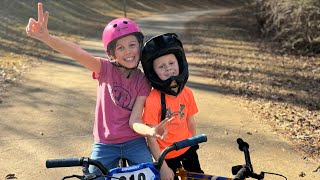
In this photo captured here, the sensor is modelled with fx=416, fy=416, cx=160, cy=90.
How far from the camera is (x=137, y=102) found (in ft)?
10.0

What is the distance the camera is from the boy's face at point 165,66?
117 inches

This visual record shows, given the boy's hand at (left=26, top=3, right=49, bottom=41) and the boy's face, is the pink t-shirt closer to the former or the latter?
the boy's face

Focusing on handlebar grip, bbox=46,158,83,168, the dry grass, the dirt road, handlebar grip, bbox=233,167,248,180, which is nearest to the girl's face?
handlebar grip, bbox=46,158,83,168

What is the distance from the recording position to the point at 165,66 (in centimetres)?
297

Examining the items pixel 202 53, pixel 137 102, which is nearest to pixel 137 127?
pixel 137 102

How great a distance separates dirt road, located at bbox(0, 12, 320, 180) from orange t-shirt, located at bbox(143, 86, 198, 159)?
204 cm

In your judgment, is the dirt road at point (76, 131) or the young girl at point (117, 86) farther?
the dirt road at point (76, 131)

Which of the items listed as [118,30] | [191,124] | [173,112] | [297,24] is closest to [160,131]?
[173,112]

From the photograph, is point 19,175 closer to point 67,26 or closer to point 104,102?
point 104,102

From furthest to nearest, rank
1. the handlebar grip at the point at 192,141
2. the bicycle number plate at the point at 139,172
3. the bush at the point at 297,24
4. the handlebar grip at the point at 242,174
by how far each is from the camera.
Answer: the bush at the point at 297,24, the bicycle number plate at the point at 139,172, the handlebar grip at the point at 192,141, the handlebar grip at the point at 242,174

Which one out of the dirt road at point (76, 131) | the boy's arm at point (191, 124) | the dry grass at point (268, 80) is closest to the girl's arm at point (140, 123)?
the boy's arm at point (191, 124)

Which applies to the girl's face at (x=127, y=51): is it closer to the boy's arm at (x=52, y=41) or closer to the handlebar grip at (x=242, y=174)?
the boy's arm at (x=52, y=41)

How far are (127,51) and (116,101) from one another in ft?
1.25

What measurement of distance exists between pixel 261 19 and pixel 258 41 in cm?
123
